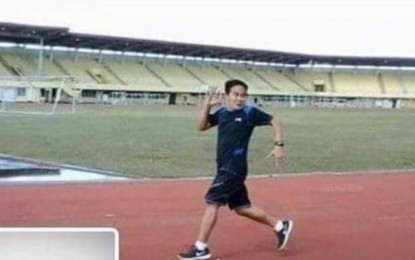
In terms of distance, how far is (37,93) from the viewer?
63.8 metres

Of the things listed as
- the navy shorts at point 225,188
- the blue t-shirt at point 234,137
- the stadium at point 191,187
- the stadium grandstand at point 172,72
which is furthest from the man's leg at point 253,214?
the stadium grandstand at point 172,72

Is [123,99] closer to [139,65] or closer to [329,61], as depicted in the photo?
[139,65]

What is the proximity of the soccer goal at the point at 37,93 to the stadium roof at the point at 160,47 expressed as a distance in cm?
628

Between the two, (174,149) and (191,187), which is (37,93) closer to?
(174,149)

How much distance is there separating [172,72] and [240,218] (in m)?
79.1

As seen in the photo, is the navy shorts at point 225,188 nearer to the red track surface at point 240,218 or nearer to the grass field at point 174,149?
the red track surface at point 240,218

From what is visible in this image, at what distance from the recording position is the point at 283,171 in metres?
16.6

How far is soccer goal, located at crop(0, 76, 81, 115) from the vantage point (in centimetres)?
4999

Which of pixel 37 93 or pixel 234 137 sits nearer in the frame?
pixel 234 137

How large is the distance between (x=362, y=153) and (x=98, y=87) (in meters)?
53.5

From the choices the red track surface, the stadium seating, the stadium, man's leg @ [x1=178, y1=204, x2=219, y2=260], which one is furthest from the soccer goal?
man's leg @ [x1=178, y1=204, x2=219, y2=260]

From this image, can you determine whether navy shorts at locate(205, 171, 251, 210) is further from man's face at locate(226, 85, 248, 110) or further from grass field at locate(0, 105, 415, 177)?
grass field at locate(0, 105, 415, 177)

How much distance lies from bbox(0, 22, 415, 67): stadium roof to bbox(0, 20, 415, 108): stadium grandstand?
0.32 ft
